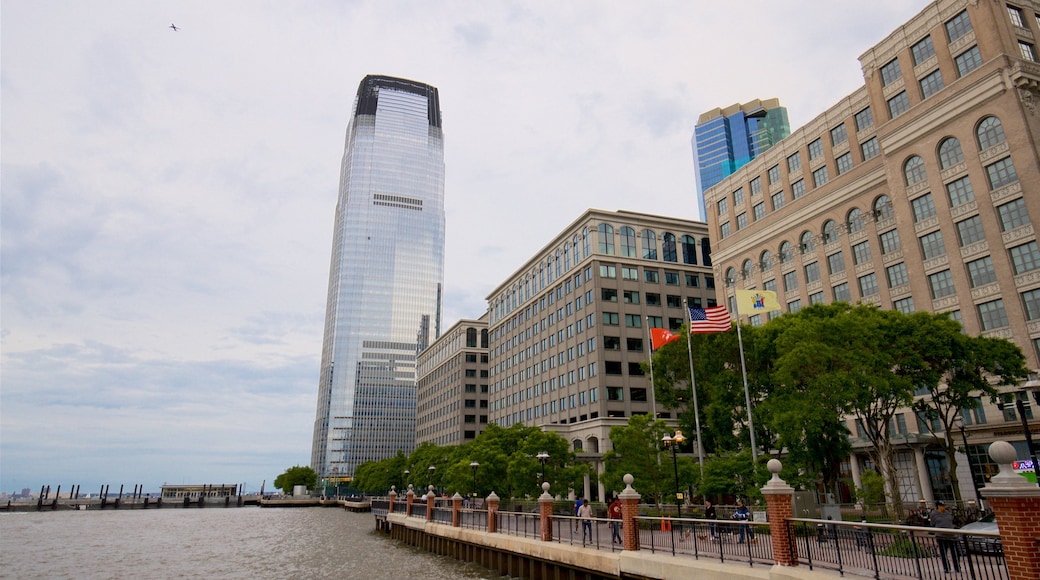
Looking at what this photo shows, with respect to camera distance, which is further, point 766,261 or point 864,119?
point 766,261

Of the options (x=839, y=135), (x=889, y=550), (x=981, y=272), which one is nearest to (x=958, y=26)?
(x=839, y=135)

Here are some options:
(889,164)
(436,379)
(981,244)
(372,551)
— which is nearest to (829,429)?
(981,244)

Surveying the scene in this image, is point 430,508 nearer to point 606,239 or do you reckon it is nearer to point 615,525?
point 615,525

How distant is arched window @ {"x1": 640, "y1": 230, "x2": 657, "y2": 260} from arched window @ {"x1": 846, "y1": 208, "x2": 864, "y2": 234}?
29529 millimetres

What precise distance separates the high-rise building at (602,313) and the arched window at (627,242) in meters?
0.15

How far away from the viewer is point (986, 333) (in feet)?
141

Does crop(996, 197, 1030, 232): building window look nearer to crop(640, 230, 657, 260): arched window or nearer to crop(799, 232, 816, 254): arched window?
crop(799, 232, 816, 254): arched window

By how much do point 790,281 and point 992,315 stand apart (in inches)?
773

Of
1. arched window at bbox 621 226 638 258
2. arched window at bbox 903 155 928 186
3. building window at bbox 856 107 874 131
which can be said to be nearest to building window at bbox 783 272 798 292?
arched window at bbox 903 155 928 186

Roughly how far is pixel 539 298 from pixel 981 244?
5797 cm

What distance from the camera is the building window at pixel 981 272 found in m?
43.3

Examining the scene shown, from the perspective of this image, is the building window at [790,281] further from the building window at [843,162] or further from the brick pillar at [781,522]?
the brick pillar at [781,522]

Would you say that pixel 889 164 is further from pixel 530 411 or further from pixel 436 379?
pixel 436 379

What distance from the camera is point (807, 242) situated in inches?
2370
